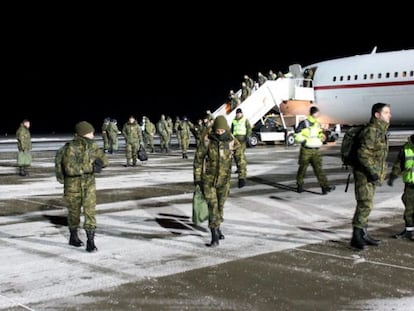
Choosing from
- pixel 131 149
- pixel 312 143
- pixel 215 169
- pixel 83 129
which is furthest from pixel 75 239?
pixel 131 149

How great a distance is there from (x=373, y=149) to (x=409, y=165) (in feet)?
2.06

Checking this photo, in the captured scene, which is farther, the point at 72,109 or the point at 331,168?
the point at 72,109

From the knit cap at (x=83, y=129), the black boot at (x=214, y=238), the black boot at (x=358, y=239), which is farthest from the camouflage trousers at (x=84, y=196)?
the black boot at (x=358, y=239)

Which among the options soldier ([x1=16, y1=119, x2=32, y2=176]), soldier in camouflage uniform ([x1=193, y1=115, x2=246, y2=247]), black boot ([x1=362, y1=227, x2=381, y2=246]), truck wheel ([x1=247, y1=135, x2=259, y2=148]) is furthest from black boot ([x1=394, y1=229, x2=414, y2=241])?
truck wheel ([x1=247, y1=135, x2=259, y2=148])

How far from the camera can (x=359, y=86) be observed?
77.8 feet

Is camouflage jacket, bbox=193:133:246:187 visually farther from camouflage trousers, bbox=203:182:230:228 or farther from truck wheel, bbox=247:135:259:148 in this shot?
truck wheel, bbox=247:135:259:148

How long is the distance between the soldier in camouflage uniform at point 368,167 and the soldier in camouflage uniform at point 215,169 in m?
1.58

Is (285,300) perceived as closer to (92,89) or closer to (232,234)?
(232,234)

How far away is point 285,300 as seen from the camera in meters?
4.88

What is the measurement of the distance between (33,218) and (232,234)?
3.36 m

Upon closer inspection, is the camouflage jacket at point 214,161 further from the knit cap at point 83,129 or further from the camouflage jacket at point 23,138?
the camouflage jacket at point 23,138

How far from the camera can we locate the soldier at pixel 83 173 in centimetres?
674

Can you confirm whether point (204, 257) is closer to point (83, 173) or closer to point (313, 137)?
point (83, 173)

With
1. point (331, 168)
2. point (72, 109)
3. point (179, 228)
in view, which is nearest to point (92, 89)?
point (72, 109)
